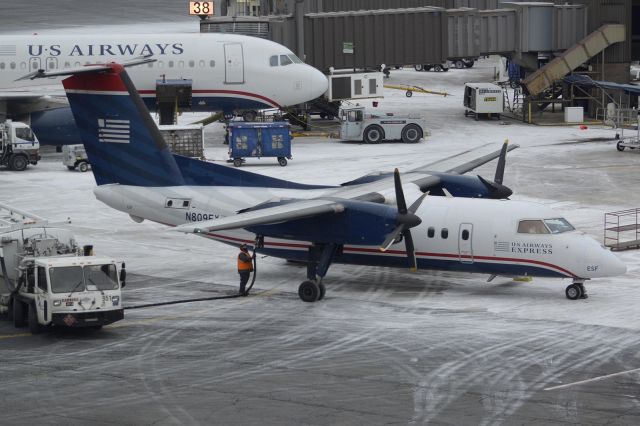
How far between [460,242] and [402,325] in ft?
14.7

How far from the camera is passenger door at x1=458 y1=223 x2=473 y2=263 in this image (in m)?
33.6

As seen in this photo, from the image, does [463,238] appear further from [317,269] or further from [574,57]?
[574,57]

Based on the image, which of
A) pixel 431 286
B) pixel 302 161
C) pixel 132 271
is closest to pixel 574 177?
pixel 302 161

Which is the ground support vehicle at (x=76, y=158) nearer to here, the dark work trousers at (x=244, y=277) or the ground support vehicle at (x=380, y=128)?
the ground support vehicle at (x=380, y=128)

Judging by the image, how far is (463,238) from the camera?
110 ft

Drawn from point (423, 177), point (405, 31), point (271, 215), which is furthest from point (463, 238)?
Result: point (405, 31)

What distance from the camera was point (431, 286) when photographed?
35375mm

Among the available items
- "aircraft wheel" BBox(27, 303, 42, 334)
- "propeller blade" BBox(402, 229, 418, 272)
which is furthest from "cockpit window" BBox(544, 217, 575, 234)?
"aircraft wheel" BBox(27, 303, 42, 334)

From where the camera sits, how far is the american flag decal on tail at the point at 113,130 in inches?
1438

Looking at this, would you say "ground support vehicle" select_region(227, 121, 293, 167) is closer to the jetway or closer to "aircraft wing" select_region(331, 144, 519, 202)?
the jetway

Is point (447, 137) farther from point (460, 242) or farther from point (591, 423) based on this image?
point (591, 423)

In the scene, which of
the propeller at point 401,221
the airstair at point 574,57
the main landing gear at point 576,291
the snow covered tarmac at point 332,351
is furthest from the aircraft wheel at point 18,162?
the main landing gear at point 576,291

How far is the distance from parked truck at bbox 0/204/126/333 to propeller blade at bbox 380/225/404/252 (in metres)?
7.16

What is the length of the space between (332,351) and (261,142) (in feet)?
113
